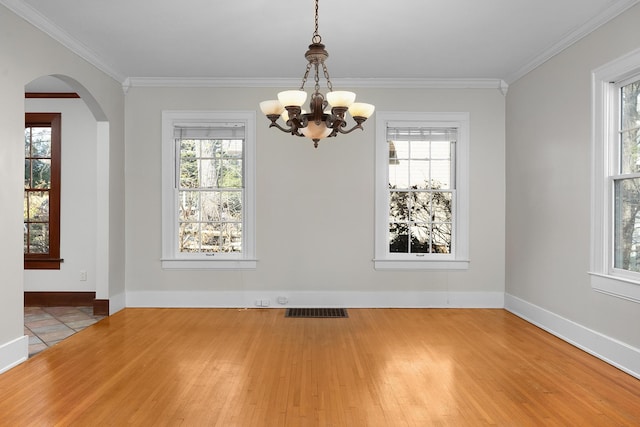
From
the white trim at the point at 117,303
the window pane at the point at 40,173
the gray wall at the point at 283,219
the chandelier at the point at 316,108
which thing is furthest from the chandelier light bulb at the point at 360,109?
the window pane at the point at 40,173

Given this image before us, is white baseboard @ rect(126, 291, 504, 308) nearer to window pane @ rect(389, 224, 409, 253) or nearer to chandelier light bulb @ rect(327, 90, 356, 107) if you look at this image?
window pane @ rect(389, 224, 409, 253)

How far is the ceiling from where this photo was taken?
3582 millimetres

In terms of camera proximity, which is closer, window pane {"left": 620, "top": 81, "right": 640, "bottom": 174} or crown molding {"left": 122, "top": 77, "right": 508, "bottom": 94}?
window pane {"left": 620, "top": 81, "right": 640, "bottom": 174}

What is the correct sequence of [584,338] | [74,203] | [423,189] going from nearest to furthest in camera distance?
1. [584,338]
2. [423,189]
3. [74,203]


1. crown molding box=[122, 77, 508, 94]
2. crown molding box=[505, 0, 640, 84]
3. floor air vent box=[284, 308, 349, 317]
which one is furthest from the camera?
crown molding box=[122, 77, 508, 94]

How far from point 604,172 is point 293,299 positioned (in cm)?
353

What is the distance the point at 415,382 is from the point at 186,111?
4.13 meters

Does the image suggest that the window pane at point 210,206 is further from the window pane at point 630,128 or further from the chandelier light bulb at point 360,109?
the window pane at point 630,128

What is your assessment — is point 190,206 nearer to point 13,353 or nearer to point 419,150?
point 13,353

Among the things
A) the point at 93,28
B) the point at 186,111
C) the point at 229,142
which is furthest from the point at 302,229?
the point at 93,28

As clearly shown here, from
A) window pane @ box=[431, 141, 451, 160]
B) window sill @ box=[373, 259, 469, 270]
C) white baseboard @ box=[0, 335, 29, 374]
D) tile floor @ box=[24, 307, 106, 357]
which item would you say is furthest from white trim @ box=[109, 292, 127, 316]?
window pane @ box=[431, 141, 451, 160]

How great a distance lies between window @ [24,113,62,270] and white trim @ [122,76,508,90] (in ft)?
4.44

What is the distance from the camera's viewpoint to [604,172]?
376 centimetres

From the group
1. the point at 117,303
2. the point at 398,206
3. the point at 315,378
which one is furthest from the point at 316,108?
→ the point at 117,303
